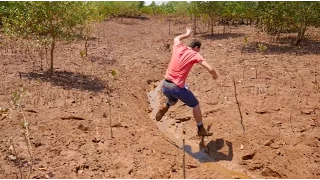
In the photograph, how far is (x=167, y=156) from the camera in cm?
577

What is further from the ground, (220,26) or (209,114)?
(220,26)

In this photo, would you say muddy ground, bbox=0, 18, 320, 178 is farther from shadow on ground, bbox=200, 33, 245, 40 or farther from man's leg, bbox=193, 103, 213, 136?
shadow on ground, bbox=200, 33, 245, 40

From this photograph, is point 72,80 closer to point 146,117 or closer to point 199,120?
point 146,117

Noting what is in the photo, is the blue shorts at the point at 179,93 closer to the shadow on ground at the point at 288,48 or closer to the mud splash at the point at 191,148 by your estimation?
the mud splash at the point at 191,148

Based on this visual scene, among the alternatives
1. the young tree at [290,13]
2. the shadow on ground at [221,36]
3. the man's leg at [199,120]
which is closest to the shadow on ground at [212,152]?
the man's leg at [199,120]

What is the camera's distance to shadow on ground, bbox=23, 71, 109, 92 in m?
8.20

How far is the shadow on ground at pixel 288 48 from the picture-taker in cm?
1109

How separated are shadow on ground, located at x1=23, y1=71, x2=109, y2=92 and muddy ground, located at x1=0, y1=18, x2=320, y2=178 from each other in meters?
0.02

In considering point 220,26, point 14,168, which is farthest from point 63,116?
point 220,26

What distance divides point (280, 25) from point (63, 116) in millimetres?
8798

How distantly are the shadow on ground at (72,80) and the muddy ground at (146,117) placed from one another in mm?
24

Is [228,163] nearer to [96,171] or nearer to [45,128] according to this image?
[96,171]

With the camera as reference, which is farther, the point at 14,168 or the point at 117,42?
the point at 117,42

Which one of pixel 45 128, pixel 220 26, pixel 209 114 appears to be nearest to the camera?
pixel 45 128
